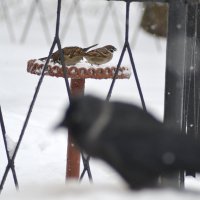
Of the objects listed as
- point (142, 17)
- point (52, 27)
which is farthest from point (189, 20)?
point (52, 27)

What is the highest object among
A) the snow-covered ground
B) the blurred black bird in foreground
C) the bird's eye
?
the bird's eye

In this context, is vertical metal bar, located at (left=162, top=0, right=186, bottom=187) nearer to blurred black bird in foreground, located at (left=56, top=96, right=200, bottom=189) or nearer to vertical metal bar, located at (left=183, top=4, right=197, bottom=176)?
vertical metal bar, located at (left=183, top=4, right=197, bottom=176)

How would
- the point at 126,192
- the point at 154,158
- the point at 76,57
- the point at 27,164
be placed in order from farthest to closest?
the point at 27,164 < the point at 76,57 < the point at 154,158 < the point at 126,192

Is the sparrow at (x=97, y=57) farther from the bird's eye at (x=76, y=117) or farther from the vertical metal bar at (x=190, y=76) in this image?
the bird's eye at (x=76, y=117)

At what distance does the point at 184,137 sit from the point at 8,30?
11971 mm

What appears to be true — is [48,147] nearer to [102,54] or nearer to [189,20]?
[102,54]

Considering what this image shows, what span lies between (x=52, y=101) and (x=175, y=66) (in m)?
4.39

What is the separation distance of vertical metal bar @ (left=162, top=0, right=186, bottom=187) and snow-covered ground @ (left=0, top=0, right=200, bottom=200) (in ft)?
1.27

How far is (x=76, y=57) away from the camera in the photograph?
152 inches

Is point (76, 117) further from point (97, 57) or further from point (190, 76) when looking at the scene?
point (97, 57)

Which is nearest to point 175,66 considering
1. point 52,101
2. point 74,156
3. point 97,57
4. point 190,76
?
point 190,76

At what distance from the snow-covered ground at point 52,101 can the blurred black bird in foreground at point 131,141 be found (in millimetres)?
84

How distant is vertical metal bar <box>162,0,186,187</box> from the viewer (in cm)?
318

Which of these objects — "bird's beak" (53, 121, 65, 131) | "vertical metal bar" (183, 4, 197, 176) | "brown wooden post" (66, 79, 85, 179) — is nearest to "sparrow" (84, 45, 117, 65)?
"brown wooden post" (66, 79, 85, 179)
